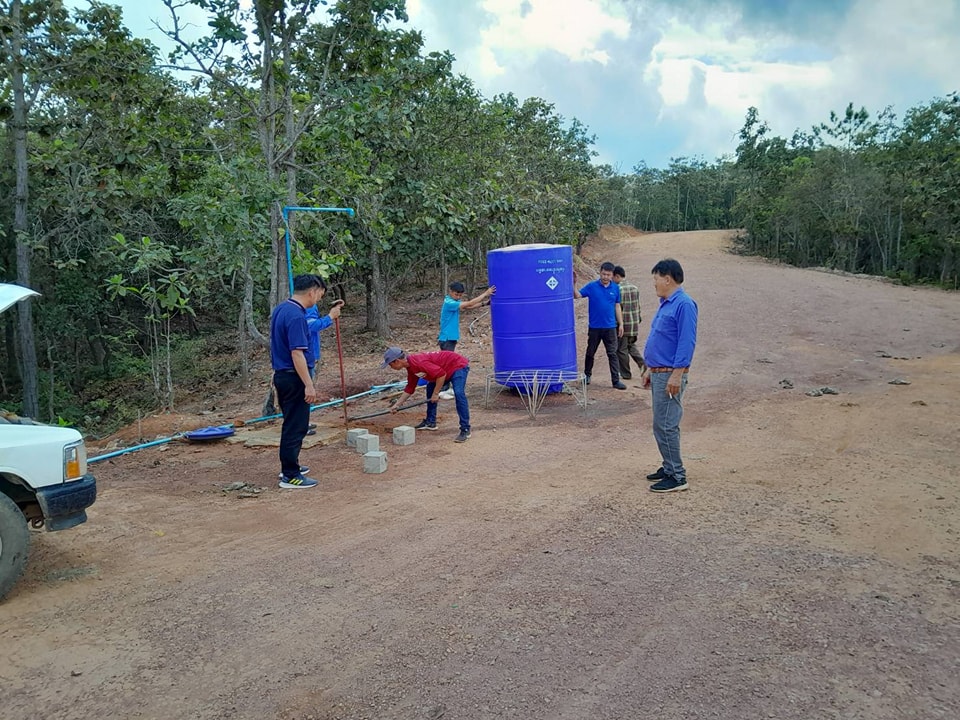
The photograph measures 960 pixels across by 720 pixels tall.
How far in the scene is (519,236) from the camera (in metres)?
18.4

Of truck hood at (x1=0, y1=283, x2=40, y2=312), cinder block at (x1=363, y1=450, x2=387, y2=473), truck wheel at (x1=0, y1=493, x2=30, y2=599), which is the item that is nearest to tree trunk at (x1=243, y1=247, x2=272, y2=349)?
cinder block at (x1=363, y1=450, x2=387, y2=473)

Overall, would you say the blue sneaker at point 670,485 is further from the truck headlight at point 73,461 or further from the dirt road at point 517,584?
the truck headlight at point 73,461

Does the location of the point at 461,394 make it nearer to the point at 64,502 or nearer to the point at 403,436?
the point at 403,436

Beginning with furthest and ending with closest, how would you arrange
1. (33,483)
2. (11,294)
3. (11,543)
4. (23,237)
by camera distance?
(23,237) < (11,294) < (33,483) < (11,543)

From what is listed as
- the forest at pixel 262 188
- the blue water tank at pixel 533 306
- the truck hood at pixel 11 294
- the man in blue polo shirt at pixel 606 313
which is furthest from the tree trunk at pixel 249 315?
the man in blue polo shirt at pixel 606 313

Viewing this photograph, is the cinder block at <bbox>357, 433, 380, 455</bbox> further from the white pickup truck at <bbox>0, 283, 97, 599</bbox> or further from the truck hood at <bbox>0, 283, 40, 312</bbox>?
the truck hood at <bbox>0, 283, 40, 312</bbox>

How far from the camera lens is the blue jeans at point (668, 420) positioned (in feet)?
17.4

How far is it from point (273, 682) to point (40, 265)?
699 inches

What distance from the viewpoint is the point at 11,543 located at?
386 cm

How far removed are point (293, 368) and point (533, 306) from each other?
3723mm

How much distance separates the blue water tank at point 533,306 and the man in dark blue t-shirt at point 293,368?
3244 mm

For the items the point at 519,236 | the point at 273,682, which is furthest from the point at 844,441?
the point at 519,236

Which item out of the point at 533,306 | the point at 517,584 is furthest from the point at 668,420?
the point at 533,306

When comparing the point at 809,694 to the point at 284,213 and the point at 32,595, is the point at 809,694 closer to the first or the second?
the point at 32,595
